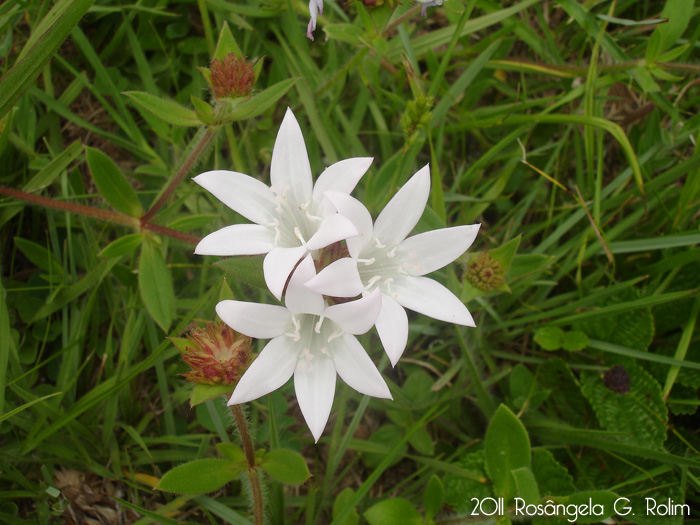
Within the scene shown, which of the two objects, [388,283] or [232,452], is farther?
[232,452]

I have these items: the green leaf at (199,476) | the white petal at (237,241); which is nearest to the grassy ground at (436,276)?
the green leaf at (199,476)

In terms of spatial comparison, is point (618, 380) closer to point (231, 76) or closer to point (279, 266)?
point (279, 266)

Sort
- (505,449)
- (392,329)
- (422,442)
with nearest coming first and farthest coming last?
(392,329), (505,449), (422,442)

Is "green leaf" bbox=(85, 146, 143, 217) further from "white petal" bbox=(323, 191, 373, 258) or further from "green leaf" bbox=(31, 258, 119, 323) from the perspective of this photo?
"white petal" bbox=(323, 191, 373, 258)

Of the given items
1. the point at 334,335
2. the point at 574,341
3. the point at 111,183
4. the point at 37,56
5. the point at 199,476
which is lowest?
the point at 574,341

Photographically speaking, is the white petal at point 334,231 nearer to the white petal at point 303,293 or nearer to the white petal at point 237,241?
the white petal at point 303,293

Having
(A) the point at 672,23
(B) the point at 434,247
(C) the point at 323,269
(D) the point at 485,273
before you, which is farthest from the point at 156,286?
(A) the point at 672,23

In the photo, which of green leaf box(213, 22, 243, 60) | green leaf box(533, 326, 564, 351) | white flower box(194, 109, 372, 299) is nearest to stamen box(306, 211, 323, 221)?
white flower box(194, 109, 372, 299)
